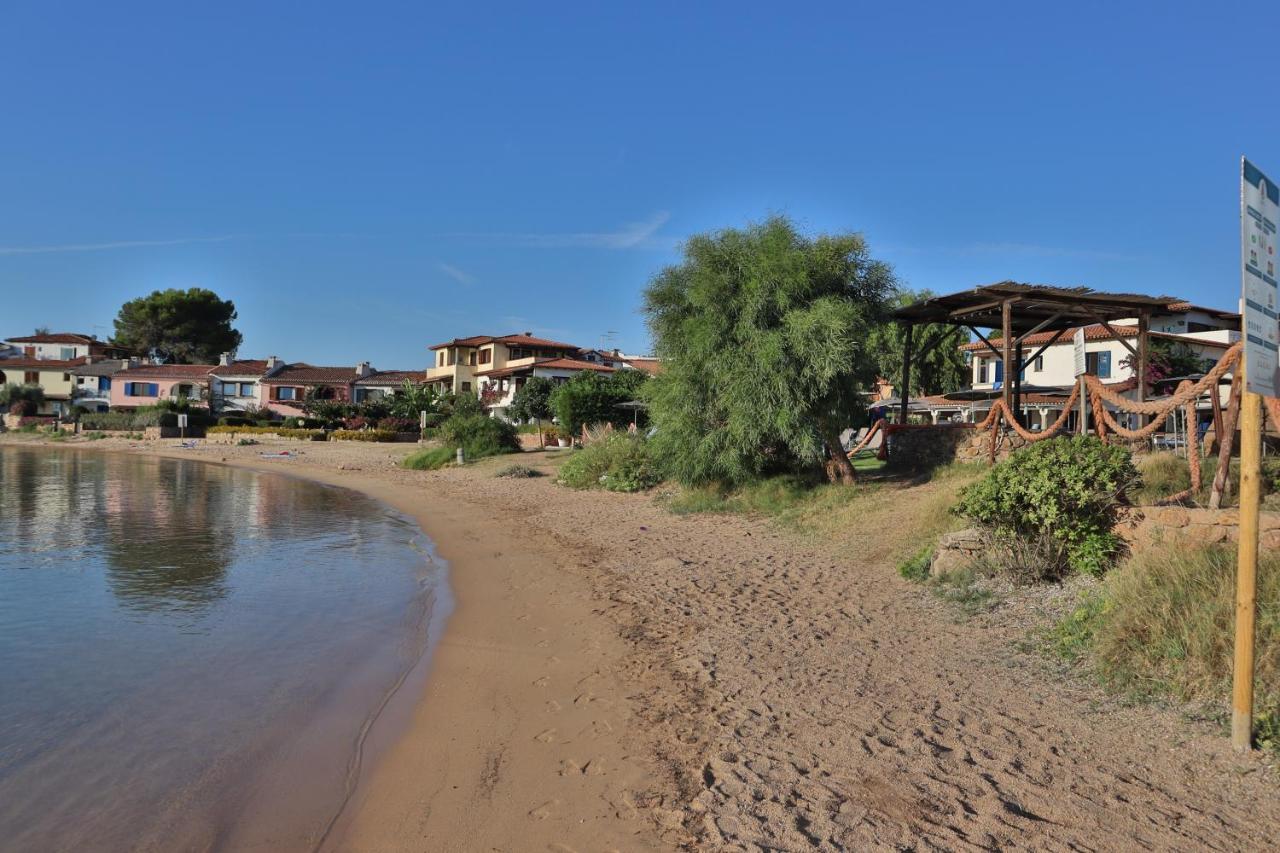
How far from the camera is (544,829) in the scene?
4.71m

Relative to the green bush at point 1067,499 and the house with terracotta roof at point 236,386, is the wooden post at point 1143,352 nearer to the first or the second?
the green bush at point 1067,499

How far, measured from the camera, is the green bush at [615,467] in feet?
70.7

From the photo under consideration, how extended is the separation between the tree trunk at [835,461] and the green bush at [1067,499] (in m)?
7.06

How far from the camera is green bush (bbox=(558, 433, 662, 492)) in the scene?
21.5m

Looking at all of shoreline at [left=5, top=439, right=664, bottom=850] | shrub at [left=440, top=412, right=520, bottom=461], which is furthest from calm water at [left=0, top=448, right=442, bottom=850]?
shrub at [left=440, top=412, right=520, bottom=461]

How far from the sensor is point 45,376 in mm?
78562

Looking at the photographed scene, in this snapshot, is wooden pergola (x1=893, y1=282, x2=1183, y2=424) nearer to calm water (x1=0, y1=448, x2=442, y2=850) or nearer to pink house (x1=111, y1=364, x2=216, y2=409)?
calm water (x1=0, y1=448, x2=442, y2=850)

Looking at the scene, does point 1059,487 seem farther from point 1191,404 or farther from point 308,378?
point 308,378

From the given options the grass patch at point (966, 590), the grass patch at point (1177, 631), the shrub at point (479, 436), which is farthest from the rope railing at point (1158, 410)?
the shrub at point (479, 436)

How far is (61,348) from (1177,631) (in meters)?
104

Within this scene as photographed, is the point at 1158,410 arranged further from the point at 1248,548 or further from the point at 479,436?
the point at 479,436

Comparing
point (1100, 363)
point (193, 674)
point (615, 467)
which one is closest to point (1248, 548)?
point (193, 674)

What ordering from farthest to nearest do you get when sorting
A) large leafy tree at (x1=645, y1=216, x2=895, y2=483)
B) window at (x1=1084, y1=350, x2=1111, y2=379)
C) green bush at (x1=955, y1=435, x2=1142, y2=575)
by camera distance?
1. window at (x1=1084, y1=350, x2=1111, y2=379)
2. large leafy tree at (x1=645, y1=216, x2=895, y2=483)
3. green bush at (x1=955, y1=435, x2=1142, y2=575)

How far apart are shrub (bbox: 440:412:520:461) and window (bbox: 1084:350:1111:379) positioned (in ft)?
87.9
